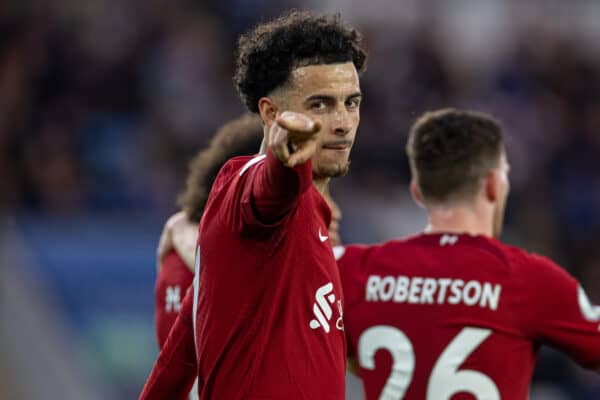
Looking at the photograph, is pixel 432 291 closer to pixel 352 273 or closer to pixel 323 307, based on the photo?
pixel 352 273

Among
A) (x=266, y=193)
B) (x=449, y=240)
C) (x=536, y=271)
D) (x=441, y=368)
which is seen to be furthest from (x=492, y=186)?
(x=266, y=193)

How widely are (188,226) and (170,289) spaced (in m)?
0.28

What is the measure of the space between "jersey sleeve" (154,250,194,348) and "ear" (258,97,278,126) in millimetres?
1548

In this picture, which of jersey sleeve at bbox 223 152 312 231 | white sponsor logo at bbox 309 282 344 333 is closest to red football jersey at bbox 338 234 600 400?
white sponsor logo at bbox 309 282 344 333

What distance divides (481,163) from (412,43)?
7740 mm

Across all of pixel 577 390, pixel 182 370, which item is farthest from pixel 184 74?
pixel 182 370

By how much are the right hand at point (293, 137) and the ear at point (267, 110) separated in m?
0.53

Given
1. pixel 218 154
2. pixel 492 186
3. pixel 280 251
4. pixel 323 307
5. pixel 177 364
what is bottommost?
pixel 177 364

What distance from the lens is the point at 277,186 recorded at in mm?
2611

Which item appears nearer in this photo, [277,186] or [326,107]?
[277,186]

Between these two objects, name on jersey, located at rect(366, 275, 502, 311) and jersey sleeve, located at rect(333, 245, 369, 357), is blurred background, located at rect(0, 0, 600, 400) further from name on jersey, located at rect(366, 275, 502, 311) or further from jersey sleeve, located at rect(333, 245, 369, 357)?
name on jersey, located at rect(366, 275, 502, 311)

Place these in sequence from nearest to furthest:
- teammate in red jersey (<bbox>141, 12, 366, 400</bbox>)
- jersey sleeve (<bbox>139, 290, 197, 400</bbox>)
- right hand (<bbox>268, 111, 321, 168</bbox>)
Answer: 1. right hand (<bbox>268, 111, 321, 168</bbox>)
2. teammate in red jersey (<bbox>141, 12, 366, 400</bbox>)
3. jersey sleeve (<bbox>139, 290, 197, 400</bbox>)

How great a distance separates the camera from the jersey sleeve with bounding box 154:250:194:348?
459 cm

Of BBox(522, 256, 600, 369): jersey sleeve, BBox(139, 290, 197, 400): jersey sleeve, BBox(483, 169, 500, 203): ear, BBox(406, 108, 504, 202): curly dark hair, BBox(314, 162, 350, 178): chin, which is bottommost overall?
BBox(139, 290, 197, 400): jersey sleeve
